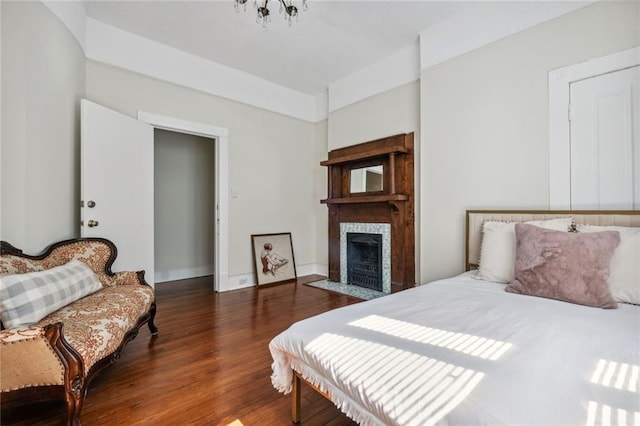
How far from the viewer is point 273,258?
13.8 ft

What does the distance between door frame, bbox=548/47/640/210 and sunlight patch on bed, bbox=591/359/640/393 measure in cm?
167

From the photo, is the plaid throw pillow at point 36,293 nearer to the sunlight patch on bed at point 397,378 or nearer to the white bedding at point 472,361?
the white bedding at point 472,361

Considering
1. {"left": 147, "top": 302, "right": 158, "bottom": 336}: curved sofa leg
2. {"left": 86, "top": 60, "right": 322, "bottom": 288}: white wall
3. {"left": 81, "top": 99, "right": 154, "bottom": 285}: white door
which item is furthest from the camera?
{"left": 86, "top": 60, "right": 322, "bottom": 288}: white wall

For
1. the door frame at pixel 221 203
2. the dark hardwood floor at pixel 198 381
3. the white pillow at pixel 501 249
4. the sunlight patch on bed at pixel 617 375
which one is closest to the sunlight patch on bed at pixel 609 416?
the sunlight patch on bed at pixel 617 375

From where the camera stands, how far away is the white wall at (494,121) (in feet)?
7.18

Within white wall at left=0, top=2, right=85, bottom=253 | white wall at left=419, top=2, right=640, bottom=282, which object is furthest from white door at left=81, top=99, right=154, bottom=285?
white wall at left=419, top=2, right=640, bottom=282

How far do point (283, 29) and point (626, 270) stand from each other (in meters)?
3.39

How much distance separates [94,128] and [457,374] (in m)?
3.22

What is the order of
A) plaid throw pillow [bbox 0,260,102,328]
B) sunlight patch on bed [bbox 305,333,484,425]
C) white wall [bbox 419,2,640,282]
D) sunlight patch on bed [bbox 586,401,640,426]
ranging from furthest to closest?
white wall [bbox 419,2,640,282]
plaid throw pillow [bbox 0,260,102,328]
sunlight patch on bed [bbox 305,333,484,425]
sunlight patch on bed [bbox 586,401,640,426]

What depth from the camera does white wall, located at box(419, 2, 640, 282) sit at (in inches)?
86.1

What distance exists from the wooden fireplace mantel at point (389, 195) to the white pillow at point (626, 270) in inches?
72.9

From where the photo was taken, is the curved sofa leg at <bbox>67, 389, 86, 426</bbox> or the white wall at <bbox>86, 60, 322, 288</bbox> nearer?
the curved sofa leg at <bbox>67, 389, 86, 426</bbox>

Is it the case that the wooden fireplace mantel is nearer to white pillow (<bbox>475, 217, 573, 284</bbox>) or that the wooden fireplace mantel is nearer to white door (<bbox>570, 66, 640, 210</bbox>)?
white pillow (<bbox>475, 217, 573, 284</bbox>)

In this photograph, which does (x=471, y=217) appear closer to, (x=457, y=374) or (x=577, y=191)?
(x=577, y=191)
